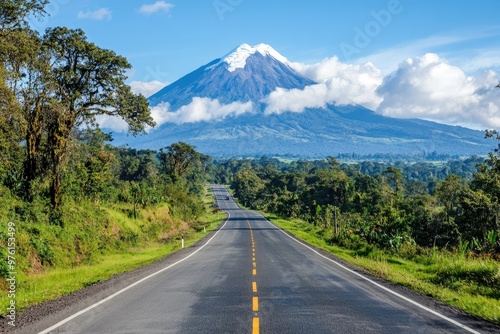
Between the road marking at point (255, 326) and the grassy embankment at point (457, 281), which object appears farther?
the grassy embankment at point (457, 281)

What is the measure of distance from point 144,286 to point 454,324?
29.9 feet

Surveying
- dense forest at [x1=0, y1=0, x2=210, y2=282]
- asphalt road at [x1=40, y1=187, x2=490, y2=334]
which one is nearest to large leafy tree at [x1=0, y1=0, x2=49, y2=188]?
dense forest at [x1=0, y1=0, x2=210, y2=282]

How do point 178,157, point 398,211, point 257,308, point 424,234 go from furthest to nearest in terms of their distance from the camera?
point 178,157 → point 424,234 → point 398,211 → point 257,308

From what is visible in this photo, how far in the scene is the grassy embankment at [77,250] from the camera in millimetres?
14834

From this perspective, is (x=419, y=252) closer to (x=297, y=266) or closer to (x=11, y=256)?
(x=297, y=266)

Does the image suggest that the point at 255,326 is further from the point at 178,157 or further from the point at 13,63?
the point at 178,157

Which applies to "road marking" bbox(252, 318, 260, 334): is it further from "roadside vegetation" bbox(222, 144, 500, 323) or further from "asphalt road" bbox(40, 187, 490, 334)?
"roadside vegetation" bbox(222, 144, 500, 323)

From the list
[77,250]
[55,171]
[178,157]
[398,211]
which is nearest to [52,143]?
[55,171]

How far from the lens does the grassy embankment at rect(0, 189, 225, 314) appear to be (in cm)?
1483

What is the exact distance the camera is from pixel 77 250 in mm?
24359

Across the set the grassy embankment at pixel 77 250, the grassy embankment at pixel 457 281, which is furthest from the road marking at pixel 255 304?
the grassy embankment at pixel 77 250

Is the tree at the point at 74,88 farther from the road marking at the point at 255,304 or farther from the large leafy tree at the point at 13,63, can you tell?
the road marking at the point at 255,304

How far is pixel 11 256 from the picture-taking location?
1706 centimetres

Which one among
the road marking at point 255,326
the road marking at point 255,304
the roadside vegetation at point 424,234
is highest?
the road marking at point 255,326
